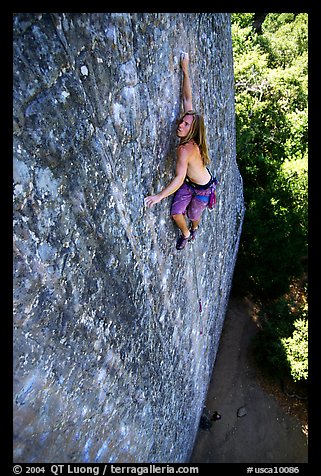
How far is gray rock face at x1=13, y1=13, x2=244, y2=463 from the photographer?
245cm

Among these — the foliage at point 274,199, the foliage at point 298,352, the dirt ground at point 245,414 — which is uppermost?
the foliage at point 274,199

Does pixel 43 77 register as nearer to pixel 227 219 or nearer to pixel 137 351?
pixel 137 351

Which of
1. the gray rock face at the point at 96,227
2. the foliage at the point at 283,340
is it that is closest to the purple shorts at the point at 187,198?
the gray rock face at the point at 96,227

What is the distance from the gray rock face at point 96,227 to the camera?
245 cm

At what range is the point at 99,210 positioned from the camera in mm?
3109

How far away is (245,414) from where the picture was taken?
1027 cm

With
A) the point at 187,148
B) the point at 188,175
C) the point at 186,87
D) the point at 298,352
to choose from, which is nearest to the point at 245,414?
the point at 298,352

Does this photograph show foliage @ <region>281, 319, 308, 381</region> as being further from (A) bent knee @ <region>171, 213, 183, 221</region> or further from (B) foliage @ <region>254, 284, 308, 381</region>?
(A) bent knee @ <region>171, 213, 183, 221</region>

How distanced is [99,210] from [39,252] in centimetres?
68

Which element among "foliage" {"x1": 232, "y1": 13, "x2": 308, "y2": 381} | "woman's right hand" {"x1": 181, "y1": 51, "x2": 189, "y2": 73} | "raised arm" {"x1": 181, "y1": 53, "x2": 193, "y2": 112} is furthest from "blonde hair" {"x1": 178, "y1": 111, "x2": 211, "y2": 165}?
"foliage" {"x1": 232, "y1": 13, "x2": 308, "y2": 381}

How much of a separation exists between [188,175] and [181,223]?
0.69m

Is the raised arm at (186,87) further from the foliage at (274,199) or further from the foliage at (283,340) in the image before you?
the foliage at (283,340)

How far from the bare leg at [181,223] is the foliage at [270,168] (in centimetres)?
650

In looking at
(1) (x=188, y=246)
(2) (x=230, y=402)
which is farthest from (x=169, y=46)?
(2) (x=230, y=402)
